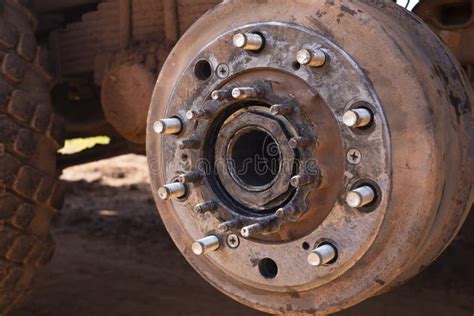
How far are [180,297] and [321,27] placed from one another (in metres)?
1.87

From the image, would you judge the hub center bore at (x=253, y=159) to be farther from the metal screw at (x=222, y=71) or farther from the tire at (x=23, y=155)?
the tire at (x=23, y=155)

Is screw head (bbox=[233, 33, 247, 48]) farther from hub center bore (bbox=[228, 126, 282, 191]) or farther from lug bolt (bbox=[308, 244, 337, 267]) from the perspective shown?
lug bolt (bbox=[308, 244, 337, 267])

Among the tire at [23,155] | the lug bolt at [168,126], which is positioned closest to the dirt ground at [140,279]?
the tire at [23,155]

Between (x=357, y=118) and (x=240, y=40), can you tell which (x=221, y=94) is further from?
(x=357, y=118)

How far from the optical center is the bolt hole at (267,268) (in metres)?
1.63

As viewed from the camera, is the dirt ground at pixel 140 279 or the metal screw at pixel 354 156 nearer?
the metal screw at pixel 354 156

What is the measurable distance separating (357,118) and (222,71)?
371 millimetres

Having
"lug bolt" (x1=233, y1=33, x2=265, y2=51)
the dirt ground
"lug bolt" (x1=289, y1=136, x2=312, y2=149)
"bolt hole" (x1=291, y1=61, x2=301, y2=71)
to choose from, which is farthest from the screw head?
the dirt ground

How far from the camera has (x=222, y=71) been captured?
5.52 feet

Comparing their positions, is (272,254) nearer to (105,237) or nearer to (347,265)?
(347,265)

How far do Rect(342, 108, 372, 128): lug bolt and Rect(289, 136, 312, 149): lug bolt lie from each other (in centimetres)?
10

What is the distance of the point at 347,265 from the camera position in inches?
59.6

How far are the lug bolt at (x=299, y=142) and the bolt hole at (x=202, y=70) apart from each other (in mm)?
318

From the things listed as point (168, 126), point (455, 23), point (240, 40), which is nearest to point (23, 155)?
point (168, 126)
